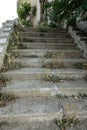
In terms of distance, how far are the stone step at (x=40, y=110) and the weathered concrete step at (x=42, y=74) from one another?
0.77 m

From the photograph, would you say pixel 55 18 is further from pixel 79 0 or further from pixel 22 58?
pixel 22 58

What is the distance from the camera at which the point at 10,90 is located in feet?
12.1

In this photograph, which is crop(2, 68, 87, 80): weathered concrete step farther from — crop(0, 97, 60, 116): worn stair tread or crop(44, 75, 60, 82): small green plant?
crop(0, 97, 60, 116): worn stair tread

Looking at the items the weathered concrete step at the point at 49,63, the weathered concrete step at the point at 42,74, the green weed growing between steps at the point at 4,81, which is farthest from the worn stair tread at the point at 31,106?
the weathered concrete step at the point at 49,63

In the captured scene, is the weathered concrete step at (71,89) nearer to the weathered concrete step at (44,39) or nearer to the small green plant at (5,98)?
the small green plant at (5,98)

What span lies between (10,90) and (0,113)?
2.04ft

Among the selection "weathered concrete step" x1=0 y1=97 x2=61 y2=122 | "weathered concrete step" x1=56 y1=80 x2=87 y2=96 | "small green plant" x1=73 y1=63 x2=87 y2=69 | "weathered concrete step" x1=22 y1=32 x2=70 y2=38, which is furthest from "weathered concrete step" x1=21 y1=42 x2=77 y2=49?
"weathered concrete step" x1=0 y1=97 x2=61 y2=122

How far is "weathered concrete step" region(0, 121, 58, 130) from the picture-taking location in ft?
9.87

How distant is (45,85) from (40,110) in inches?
31.9

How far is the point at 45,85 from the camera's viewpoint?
13.1 feet

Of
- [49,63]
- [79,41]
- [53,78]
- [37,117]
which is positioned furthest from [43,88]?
[79,41]

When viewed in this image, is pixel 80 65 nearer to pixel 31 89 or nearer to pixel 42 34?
pixel 31 89

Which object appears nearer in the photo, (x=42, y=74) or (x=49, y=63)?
(x=42, y=74)

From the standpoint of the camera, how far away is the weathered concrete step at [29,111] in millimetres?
3127
